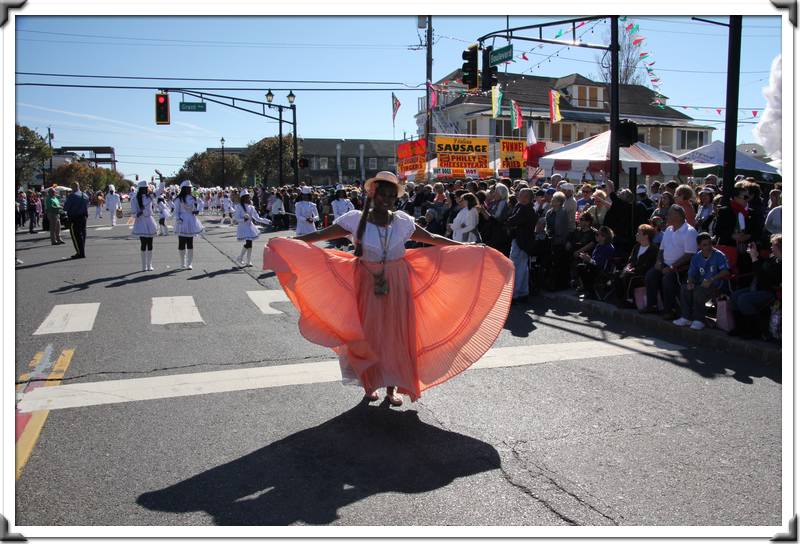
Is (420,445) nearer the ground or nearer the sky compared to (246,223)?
nearer the ground

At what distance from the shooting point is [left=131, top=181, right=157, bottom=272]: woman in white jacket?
15227mm

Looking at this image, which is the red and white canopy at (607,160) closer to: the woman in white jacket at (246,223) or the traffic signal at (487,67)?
the traffic signal at (487,67)

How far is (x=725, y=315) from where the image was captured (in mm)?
8094

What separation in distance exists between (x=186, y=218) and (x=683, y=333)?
10.8m

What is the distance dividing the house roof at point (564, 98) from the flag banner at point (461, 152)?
23.7m

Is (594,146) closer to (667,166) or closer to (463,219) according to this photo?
(667,166)

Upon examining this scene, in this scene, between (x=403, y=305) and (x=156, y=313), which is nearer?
(x=403, y=305)

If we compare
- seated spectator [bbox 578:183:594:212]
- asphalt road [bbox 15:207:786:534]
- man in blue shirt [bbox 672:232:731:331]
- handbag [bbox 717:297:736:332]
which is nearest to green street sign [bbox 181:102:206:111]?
seated spectator [bbox 578:183:594:212]

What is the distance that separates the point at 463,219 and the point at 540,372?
5.68 metres

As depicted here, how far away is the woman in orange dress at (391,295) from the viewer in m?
5.32

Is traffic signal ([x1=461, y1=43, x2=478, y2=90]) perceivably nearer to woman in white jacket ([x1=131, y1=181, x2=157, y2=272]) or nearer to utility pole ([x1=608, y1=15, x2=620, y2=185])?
utility pole ([x1=608, y1=15, x2=620, y2=185])

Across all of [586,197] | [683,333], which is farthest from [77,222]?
[683,333]

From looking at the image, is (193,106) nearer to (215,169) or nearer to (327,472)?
(327,472)
